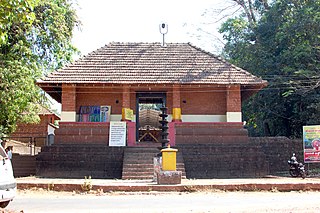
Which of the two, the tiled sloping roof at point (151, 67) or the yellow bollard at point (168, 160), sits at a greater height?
the tiled sloping roof at point (151, 67)

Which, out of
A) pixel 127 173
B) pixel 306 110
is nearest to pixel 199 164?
pixel 127 173

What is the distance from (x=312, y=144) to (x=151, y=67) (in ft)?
25.7

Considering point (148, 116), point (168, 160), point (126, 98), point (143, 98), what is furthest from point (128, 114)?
point (148, 116)

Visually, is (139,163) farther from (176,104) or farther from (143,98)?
(143,98)

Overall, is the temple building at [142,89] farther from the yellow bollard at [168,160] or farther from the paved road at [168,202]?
the paved road at [168,202]

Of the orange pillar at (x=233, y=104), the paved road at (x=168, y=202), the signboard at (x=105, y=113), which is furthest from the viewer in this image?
the signboard at (x=105, y=113)

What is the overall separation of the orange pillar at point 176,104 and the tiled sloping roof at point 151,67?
23.5 inches

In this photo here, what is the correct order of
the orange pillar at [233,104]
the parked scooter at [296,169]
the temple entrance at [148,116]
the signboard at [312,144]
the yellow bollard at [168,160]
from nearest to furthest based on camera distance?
the yellow bollard at [168,160]
the parked scooter at [296,169]
the signboard at [312,144]
the orange pillar at [233,104]
the temple entrance at [148,116]

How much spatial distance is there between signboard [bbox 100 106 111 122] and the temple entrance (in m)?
1.33

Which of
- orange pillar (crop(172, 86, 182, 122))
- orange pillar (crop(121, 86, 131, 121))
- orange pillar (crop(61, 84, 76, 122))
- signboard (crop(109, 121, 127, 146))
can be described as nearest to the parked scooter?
orange pillar (crop(172, 86, 182, 122))

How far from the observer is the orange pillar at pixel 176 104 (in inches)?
725

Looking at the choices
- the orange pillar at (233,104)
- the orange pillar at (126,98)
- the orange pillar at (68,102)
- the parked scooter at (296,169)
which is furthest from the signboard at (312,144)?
the orange pillar at (68,102)

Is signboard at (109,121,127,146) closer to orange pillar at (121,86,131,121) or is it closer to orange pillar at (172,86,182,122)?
orange pillar at (121,86,131,121)

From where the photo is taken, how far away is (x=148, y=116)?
2839 cm
